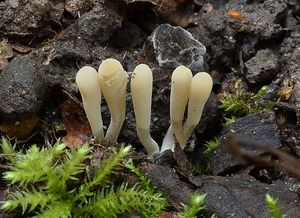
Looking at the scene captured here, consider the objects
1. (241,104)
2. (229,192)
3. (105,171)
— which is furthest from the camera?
(241,104)

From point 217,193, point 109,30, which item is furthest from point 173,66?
point 217,193

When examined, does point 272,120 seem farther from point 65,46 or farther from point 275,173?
point 65,46

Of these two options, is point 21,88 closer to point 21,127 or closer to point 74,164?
point 21,127

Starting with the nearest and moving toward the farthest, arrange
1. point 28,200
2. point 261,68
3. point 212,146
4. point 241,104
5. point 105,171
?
point 28,200
point 105,171
point 212,146
point 241,104
point 261,68

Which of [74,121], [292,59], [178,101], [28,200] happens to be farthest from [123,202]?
[292,59]

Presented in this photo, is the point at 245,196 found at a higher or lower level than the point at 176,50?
lower

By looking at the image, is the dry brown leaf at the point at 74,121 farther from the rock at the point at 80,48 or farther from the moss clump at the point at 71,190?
the moss clump at the point at 71,190

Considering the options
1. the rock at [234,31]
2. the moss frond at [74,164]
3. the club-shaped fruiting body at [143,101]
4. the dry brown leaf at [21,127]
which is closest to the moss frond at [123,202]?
the moss frond at [74,164]
